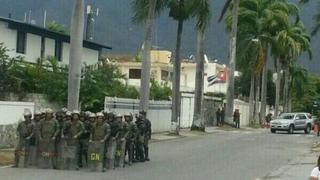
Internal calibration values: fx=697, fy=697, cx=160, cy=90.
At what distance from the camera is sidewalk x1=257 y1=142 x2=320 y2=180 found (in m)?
18.5

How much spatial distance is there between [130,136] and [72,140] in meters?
2.45

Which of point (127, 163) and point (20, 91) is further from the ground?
point (20, 91)

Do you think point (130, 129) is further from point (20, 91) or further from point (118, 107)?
point (118, 107)

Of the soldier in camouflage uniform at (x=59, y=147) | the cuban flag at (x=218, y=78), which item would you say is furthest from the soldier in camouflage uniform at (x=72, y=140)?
the cuban flag at (x=218, y=78)

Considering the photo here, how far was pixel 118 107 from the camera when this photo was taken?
111 ft

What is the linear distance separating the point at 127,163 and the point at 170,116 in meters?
21.6

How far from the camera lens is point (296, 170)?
20562 mm

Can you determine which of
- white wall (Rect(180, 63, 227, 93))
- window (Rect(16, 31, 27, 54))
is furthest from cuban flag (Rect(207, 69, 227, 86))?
window (Rect(16, 31, 27, 54))

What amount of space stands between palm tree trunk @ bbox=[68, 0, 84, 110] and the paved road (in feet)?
11.5

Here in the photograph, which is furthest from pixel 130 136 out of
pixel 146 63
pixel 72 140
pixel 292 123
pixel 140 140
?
pixel 292 123

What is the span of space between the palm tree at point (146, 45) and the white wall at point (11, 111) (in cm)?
894

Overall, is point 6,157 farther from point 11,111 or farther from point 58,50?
point 58,50

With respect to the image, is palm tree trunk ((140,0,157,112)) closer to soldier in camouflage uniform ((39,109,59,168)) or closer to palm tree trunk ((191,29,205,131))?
palm tree trunk ((191,29,205,131))

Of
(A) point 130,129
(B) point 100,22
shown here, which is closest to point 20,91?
(A) point 130,129
